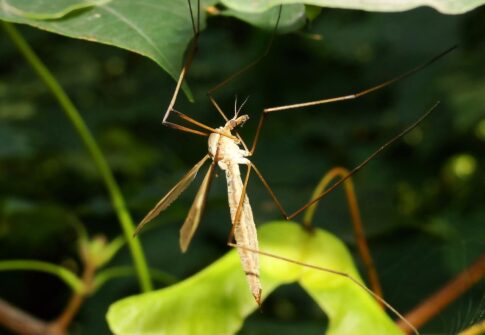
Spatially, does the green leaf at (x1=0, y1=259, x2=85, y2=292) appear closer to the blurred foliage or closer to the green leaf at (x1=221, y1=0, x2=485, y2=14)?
the blurred foliage

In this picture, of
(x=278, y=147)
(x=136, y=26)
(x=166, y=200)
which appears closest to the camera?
(x=136, y=26)

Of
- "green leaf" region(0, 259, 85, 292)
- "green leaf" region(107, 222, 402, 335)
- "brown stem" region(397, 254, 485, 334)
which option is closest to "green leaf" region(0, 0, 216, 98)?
"green leaf" region(107, 222, 402, 335)

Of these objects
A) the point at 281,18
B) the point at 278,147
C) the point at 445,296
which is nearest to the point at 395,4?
the point at 281,18

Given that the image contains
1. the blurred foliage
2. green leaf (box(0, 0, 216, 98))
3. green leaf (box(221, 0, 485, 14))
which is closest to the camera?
green leaf (box(221, 0, 485, 14))

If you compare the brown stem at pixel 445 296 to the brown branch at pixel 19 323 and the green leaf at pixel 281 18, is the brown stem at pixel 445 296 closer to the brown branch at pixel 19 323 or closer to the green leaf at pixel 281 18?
the green leaf at pixel 281 18

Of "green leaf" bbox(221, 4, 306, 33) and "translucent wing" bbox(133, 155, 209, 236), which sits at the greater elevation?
"green leaf" bbox(221, 4, 306, 33)

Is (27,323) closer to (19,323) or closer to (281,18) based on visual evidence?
(19,323)

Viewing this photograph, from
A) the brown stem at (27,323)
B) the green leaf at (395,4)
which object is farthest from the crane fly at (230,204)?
the brown stem at (27,323)
